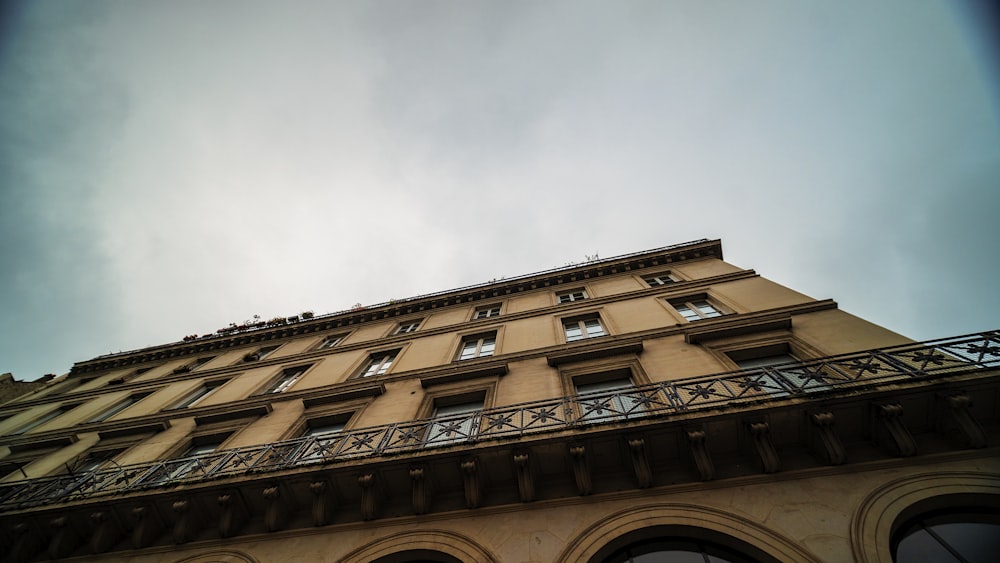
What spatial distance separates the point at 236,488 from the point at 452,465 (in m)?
5.13

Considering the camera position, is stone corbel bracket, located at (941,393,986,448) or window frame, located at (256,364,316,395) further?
window frame, located at (256,364,316,395)

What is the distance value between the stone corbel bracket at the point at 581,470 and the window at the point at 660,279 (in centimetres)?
1284

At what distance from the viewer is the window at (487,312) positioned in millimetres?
20586

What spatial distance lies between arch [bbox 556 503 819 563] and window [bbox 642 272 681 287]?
13.0m

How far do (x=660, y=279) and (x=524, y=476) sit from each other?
14353 millimetres

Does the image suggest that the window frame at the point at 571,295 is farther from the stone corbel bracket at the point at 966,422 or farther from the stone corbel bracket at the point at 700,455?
the stone corbel bracket at the point at 966,422

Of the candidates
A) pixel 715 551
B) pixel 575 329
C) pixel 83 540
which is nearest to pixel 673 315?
pixel 575 329

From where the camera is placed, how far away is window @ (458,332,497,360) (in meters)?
16.1

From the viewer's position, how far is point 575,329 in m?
16.3

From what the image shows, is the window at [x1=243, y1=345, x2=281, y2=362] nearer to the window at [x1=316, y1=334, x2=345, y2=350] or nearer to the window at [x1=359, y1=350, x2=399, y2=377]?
the window at [x1=316, y1=334, x2=345, y2=350]

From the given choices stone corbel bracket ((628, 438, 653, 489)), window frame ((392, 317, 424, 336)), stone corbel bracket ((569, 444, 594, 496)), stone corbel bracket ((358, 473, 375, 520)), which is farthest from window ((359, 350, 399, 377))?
stone corbel bracket ((628, 438, 653, 489))

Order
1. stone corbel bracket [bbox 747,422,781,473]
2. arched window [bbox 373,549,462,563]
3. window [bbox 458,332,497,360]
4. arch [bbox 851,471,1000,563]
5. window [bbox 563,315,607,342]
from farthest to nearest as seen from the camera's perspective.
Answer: window [bbox 458,332,497,360] → window [bbox 563,315,607,342] → arched window [bbox 373,549,462,563] → stone corbel bracket [bbox 747,422,781,473] → arch [bbox 851,471,1000,563]

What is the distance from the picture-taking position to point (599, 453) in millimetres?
7996

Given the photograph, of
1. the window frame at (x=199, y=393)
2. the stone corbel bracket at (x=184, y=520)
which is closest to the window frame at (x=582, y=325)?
the stone corbel bracket at (x=184, y=520)
